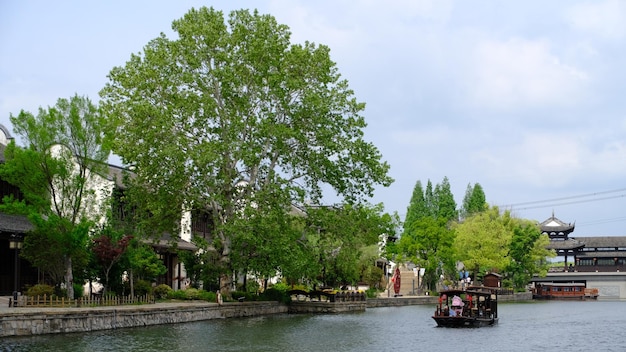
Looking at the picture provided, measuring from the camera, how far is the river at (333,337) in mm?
29766

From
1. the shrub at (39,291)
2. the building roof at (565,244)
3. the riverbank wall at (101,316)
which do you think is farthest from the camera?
the building roof at (565,244)

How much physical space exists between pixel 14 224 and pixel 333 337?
714 inches

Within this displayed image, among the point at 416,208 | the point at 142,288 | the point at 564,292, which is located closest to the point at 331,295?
the point at 142,288

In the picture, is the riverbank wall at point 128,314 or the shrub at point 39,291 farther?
the shrub at point 39,291

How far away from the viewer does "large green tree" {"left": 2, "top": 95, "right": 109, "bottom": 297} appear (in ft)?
122

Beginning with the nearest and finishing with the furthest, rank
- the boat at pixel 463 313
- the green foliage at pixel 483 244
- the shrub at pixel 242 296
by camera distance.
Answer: the boat at pixel 463 313 → the shrub at pixel 242 296 → the green foliage at pixel 483 244

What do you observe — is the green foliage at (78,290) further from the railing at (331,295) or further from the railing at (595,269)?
the railing at (595,269)

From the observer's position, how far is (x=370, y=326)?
139 ft

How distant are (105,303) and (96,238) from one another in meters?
3.69

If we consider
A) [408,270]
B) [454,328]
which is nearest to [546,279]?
[408,270]

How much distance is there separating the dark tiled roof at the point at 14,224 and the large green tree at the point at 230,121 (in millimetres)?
7132

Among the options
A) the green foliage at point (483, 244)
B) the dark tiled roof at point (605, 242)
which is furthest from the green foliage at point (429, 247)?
the dark tiled roof at point (605, 242)

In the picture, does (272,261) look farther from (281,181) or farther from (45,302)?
(45,302)

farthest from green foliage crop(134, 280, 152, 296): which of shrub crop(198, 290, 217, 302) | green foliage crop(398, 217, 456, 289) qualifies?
green foliage crop(398, 217, 456, 289)
